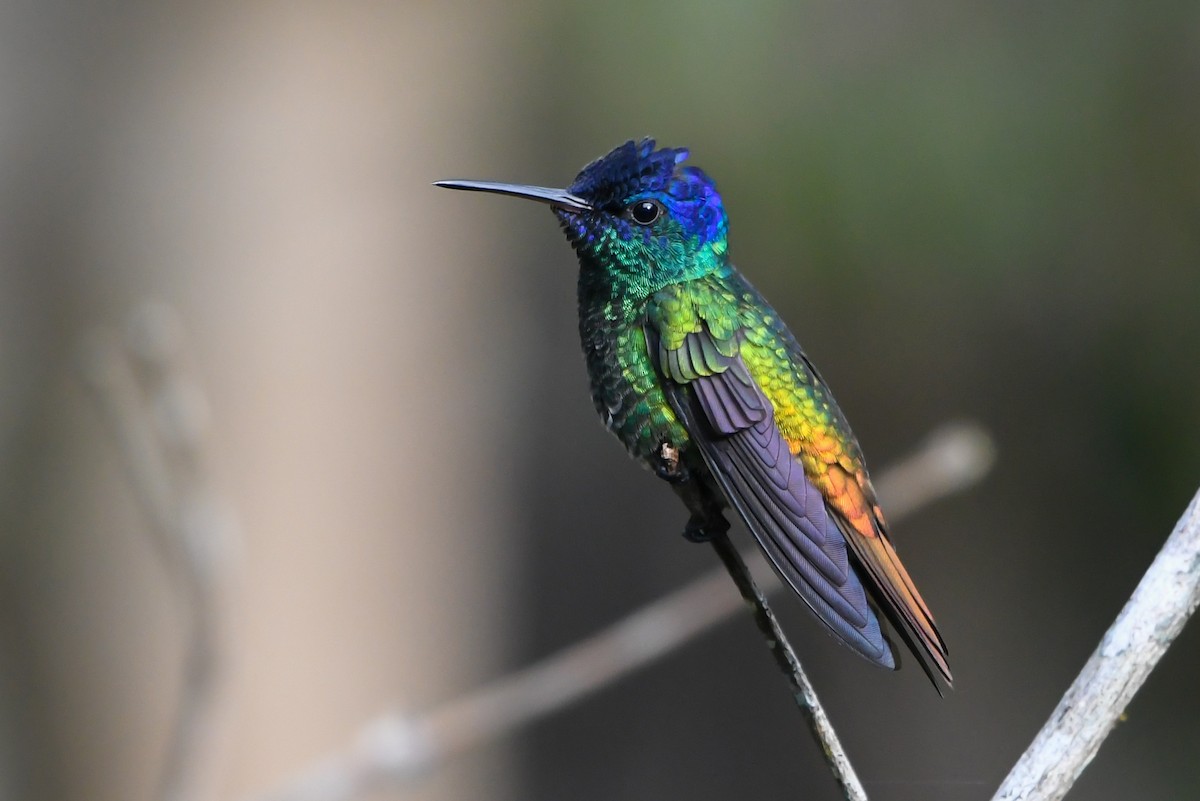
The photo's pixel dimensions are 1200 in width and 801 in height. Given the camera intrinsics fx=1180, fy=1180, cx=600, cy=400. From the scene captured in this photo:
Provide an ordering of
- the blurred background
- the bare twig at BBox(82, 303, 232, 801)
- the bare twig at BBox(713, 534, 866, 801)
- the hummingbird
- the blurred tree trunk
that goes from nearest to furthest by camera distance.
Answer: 1. the bare twig at BBox(713, 534, 866, 801)
2. the hummingbird
3. the bare twig at BBox(82, 303, 232, 801)
4. the blurred background
5. the blurred tree trunk

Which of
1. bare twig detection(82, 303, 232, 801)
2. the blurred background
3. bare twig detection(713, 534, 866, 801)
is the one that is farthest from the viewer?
the blurred background

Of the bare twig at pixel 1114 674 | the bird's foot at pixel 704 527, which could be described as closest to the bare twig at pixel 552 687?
the bird's foot at pixel 704 527

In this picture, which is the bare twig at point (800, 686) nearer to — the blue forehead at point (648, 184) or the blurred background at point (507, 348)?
the blue forehead at point (648, 184)

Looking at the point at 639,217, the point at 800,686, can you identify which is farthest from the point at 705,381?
the point at 800,686

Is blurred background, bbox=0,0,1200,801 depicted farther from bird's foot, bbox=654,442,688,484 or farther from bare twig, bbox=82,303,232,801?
bird's foot, bbox=654,442,688,484

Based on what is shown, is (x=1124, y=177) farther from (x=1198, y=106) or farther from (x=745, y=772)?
(x=745, y=772)

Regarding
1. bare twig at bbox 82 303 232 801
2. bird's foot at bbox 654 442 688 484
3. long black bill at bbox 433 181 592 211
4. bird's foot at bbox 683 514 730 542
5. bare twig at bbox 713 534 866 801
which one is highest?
long black bill at bbox 433 181 592 211

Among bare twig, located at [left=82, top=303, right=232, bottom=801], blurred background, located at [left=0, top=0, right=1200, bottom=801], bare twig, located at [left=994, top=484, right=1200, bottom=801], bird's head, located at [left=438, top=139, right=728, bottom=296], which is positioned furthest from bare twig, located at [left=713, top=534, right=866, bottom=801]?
blurred background, located at [left=0, top=0, right=1200, bottom=801]
